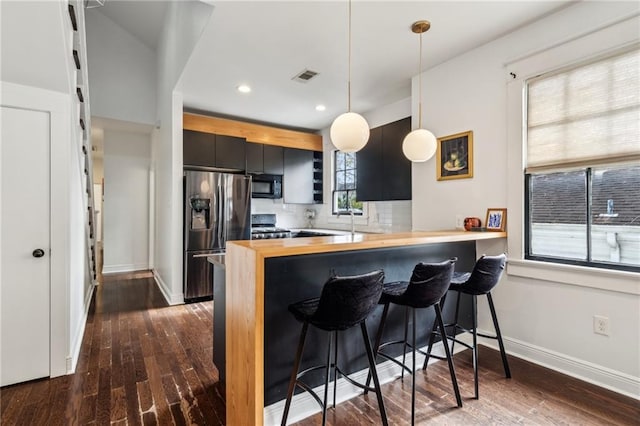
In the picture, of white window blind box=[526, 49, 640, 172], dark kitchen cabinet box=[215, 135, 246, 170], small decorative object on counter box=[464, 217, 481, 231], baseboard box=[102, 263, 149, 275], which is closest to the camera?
white window blind box=[526, 49, 640, 172]

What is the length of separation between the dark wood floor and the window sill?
2.29ft

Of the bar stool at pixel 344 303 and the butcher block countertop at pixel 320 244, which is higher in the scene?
the butcher block countertop at pixel 320 244

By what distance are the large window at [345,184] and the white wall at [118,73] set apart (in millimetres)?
3335

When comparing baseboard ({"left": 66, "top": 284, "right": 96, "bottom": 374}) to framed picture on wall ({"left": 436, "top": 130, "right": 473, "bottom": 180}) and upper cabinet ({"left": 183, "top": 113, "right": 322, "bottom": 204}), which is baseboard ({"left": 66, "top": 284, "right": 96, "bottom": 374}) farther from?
framed picture on wall ({"left": 436, "top": 130, "right": 473, "bottom": 180})

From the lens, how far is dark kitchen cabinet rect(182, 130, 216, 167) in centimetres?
440

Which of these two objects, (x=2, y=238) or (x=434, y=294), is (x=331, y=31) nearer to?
(x=434, y=294)

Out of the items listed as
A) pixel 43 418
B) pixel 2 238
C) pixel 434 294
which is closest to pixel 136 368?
pixel 43 418

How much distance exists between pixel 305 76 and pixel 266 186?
2.32 meters

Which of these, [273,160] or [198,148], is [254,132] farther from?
[198,148]

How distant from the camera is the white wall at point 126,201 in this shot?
577 centimetres

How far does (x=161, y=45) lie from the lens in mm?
4883

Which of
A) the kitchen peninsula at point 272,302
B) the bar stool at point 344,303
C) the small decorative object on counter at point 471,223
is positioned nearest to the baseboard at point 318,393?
the kitchen peninsula at point 272,302

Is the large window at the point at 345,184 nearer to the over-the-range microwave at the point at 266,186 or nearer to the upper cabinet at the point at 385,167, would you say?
the upper cabinet at the point at 385,167

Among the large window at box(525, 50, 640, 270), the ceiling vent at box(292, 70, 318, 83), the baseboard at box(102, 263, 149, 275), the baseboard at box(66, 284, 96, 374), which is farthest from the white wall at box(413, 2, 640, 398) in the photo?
the baseboard at box(102, 263, 149, 275)
